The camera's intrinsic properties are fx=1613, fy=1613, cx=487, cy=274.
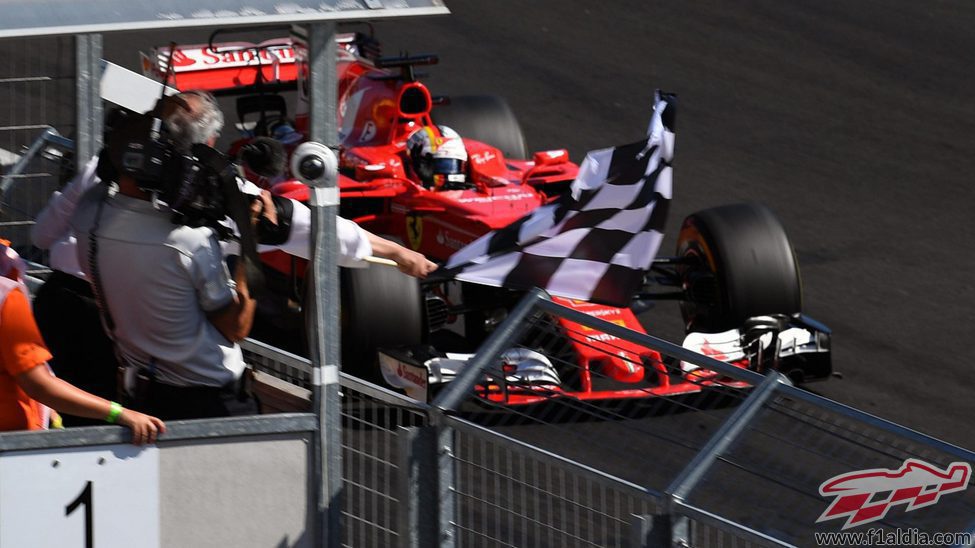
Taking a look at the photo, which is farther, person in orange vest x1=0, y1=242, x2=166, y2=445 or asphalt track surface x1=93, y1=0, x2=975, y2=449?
asphalt track surface x1=93, y1=0, x2=975, y2=449

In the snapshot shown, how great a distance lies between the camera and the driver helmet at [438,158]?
8.02 m

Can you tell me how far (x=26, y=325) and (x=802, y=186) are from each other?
7.77 m

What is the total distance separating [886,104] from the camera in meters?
12.1

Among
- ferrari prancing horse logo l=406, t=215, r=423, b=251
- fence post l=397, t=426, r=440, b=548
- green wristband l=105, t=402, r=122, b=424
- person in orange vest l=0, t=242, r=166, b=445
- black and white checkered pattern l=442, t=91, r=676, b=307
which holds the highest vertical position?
black and white checkered pattern l=442, t=91, r=676, b=307

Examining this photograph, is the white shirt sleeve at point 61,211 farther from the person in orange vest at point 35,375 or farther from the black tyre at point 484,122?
the black tyre at point 484,122

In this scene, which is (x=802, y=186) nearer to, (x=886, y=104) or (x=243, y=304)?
(x=886, y=104)

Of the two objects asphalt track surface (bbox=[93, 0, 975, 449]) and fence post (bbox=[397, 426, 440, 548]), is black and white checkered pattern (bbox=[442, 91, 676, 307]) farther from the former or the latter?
asphalt track surface (bbox=[93, 0, 975, 449])

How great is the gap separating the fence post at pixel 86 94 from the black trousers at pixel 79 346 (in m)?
0.88

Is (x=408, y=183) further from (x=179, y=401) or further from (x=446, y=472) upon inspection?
(x=446, y=472)

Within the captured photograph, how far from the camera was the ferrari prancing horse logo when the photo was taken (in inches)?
313

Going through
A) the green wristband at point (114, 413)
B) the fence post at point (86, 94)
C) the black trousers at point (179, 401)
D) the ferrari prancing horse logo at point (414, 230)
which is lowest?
the ferrari prancing horse logo at point (414, 230)

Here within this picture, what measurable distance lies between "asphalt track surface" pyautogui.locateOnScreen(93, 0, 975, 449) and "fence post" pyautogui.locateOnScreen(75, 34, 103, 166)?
3806mm

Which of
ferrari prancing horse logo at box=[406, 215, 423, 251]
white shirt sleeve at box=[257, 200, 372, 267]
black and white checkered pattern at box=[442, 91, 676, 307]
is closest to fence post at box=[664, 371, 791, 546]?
black and white checkered pattern at box=[442, 91, 676, 307]

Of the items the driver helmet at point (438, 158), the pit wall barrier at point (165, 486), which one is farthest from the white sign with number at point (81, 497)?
the driver helmet at point (438, 158)
